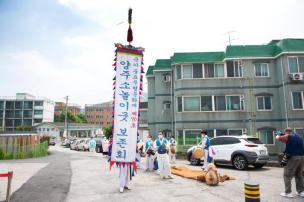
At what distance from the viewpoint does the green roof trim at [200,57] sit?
970 inches

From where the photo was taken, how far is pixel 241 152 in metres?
13.0

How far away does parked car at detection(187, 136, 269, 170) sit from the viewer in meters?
12.7

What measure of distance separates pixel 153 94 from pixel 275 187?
21.8 metres

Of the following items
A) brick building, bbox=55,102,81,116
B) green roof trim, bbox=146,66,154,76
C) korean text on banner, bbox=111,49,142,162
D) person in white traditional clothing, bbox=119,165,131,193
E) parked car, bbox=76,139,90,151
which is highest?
brick building, bbox=55,102,81,116

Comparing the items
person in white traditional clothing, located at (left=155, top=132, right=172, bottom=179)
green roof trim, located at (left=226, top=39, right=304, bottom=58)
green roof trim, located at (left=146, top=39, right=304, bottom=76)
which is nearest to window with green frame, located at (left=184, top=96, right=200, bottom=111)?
green roof trim, located at (left=146, top=39, right=304, bottom=76)

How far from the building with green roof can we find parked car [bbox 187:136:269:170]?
8.90 meters

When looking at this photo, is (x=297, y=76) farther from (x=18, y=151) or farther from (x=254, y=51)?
(x=18, y=151)

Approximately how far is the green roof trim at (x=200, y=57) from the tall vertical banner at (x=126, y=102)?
54.7ft

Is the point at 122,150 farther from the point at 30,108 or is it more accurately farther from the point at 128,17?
the point at 30,108

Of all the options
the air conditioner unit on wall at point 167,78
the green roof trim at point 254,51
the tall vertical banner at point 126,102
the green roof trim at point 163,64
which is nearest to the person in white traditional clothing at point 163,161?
the tall vertical banner at point 126,102

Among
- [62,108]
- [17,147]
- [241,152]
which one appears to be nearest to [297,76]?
[241,152]

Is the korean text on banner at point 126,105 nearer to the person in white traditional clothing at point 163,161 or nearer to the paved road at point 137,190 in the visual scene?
the paved road at point 137,190

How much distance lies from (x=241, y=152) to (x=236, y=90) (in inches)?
483

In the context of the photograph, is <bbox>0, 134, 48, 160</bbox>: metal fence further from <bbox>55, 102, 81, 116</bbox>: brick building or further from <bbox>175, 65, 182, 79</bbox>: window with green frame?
<bbox>55, 102, 81, 116</bbox>: brick building
